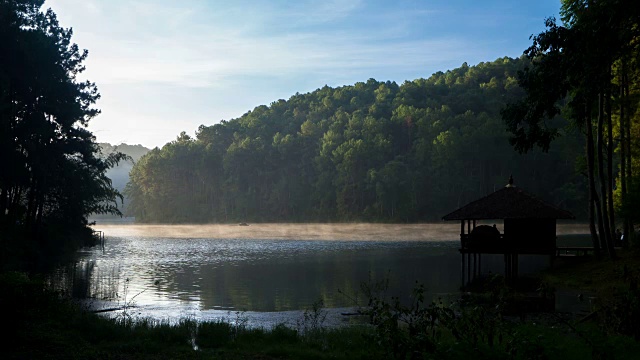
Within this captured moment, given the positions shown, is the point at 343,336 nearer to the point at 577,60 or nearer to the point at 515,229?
the point at 577,60

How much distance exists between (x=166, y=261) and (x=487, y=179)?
7338cm

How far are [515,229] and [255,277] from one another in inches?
648

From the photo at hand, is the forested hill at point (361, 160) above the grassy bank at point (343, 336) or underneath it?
above

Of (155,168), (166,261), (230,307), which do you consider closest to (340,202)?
(155,168)

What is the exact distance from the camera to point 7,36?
119 ft

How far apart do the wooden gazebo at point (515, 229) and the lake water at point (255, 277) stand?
2.91m

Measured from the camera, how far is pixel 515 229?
33.8 m

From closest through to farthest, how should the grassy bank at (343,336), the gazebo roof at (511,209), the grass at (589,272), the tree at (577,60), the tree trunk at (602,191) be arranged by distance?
1. the grassy bank at (343,336)
2. the tree at (577,60)
3. the grass at (589,272)
4. the tree trunk at (602,191)
5. the gazebo roof at (511,209)

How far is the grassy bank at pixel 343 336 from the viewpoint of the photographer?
27.5ft

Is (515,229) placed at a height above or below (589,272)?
above

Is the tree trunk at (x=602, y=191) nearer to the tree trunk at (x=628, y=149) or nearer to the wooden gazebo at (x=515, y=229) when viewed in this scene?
the tree trunk at (x=628, y=149)

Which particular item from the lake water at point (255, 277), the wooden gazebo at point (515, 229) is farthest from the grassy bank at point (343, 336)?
the wooden gazebo at point (515, 229)

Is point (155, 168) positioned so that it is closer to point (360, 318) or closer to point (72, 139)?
point (72, 139)

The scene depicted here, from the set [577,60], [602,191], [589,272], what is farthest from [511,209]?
[577,60]
